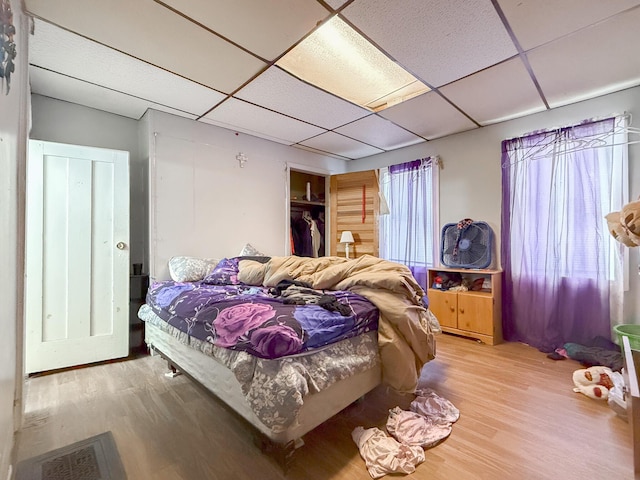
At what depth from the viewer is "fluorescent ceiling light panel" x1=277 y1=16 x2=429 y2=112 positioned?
6.28ft

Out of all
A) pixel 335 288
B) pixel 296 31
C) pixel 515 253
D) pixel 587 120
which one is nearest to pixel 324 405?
pixel 335 288

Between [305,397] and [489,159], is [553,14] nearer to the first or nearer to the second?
[489,159]

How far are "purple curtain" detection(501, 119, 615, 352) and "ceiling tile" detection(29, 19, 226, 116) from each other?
318cm

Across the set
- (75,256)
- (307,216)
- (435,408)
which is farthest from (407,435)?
(307,216)

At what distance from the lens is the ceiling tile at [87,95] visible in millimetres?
2279

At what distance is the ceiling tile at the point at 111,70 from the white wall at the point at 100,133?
2.07 ft

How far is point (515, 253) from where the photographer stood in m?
3.07

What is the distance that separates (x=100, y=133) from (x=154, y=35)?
1629 millimetres

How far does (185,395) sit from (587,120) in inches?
161

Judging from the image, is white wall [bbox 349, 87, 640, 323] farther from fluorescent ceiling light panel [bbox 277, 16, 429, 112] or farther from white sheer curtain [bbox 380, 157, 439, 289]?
fluorescent ceiling light panel [bbox 277, 16, 429, 112]

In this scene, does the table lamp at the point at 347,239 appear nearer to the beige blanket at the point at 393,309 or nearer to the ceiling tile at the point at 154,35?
the beige blanket at the point at 393,309

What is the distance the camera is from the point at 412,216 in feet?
12.7

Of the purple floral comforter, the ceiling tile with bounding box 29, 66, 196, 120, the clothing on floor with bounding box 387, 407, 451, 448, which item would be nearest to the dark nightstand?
the purple floral comforter

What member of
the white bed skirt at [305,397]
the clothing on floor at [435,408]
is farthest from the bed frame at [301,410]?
the clothing on floor at [435,408]
